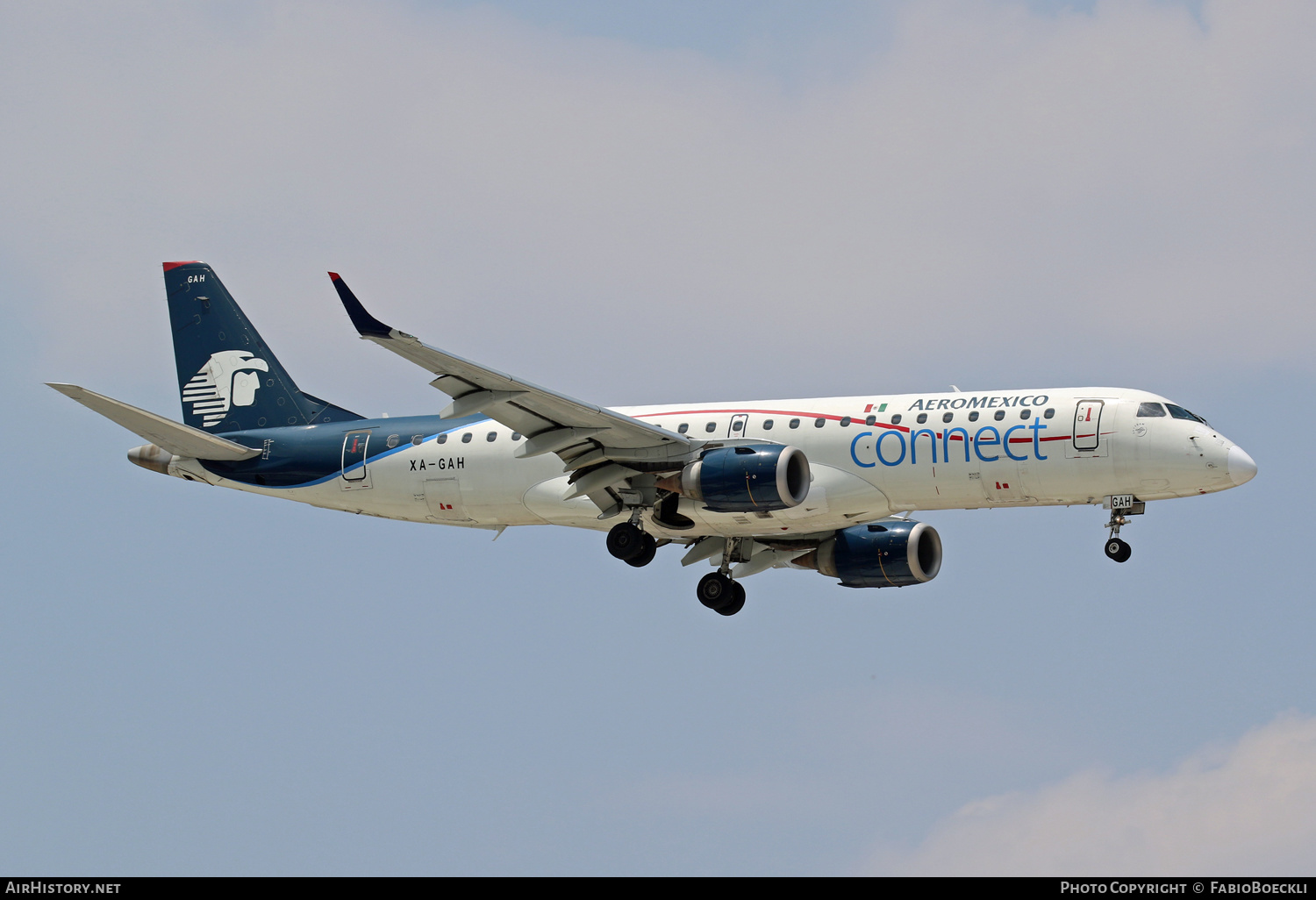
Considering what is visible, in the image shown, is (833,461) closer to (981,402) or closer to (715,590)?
(981,402)

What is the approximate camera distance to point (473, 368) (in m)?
40.2

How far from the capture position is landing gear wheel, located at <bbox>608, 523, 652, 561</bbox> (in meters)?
45.8

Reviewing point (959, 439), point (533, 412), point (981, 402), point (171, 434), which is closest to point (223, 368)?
point (171, 434)

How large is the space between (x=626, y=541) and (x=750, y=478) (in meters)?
4.42

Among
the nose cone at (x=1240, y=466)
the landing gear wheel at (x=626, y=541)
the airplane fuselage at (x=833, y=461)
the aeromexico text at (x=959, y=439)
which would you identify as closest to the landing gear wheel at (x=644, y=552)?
the landing gear wheel at (x=626, y=541)

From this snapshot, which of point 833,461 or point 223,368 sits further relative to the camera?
point 223,368

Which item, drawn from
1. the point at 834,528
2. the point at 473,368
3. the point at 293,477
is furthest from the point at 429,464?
the point at 834,528

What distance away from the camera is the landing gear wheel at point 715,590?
49.6 meters

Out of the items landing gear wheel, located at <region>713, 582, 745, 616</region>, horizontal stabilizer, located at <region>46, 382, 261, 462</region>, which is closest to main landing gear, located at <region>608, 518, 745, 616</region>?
landing gear wheel, located at <region>713, 582, 745, 616</region>

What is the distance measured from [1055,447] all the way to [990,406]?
195 centimetres

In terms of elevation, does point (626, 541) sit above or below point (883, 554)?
below

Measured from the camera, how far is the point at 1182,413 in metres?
42.7

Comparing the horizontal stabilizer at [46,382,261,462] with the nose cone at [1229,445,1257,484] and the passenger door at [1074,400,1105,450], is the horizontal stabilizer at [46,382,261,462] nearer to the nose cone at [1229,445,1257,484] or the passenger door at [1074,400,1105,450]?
the passenger door at [1074,400,1105,450]

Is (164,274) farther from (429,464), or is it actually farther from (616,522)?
(616,522)
